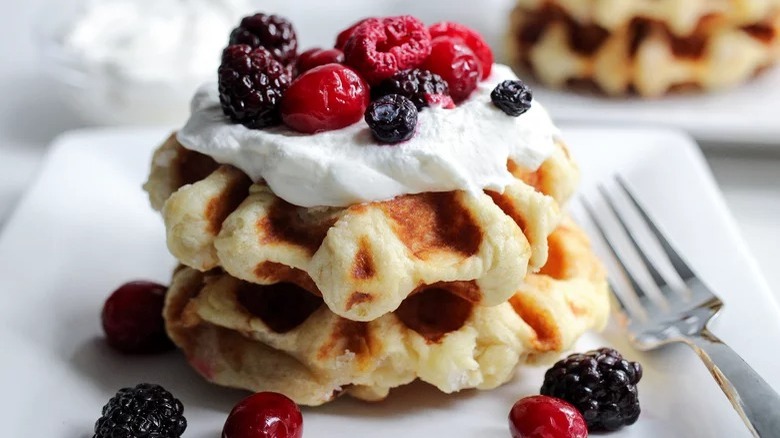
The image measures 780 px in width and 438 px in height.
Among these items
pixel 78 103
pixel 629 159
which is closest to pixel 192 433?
pixel 629 159

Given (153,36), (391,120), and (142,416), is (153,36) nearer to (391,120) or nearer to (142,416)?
(391,120)

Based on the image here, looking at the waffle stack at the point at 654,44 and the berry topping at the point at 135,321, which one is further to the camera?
the waffle stack at the point at 654,44

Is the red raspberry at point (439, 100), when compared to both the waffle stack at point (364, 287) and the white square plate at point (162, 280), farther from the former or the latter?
the white square plate at point (162, 280)

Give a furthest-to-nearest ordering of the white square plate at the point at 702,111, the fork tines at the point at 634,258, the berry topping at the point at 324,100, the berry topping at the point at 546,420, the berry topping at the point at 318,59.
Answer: the white square plate at the point at 702,111 → the fork tines at the point at 634,258 → the berry topping at the point at 318,59 → the berry topping at the point at 324,100 → the berry topping at the point at 546,420

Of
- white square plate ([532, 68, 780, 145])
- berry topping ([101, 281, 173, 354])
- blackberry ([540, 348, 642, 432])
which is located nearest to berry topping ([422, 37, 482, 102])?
blackberry ([540, 348, 642, 432])

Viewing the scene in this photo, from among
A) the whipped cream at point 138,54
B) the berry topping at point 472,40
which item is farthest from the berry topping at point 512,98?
the whipped cream at point 138,54

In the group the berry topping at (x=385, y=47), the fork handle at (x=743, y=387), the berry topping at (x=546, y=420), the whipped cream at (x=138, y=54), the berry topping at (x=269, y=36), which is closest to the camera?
the fork handle at (x=743, y=387)

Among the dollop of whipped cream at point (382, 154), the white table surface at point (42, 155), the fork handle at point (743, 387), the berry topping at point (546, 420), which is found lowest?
the white table surface at point (42, 155)
